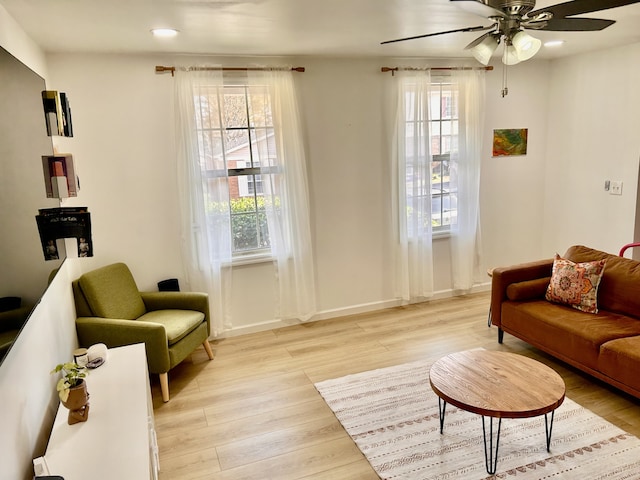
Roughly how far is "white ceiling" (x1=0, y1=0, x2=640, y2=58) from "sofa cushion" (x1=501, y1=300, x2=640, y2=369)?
2.00 metres

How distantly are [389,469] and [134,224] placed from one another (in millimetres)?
2707

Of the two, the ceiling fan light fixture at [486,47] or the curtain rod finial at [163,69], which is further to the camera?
the curtain rod finial at [163,69]

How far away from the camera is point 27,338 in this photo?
6.43 feet

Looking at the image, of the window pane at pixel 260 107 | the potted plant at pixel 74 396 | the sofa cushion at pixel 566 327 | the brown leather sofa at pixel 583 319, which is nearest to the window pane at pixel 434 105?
the window pane at pixel 260 107

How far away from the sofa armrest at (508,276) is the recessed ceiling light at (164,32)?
2.96 m

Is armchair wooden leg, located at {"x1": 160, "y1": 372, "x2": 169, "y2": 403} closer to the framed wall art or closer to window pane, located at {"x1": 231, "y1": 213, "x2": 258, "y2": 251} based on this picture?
window pane, located at {"x1": 231, "y1": 213, "x2": 258, "y2": 251}

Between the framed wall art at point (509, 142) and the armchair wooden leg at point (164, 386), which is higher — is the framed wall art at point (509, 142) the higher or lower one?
the higher one

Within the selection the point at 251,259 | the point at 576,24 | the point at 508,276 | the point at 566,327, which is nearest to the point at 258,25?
the point at 576,24

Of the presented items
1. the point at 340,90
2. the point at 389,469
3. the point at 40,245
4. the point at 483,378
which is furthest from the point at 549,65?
the point at 40,245

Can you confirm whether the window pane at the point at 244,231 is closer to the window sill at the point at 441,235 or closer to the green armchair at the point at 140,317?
the green armchair at the point at 140,317

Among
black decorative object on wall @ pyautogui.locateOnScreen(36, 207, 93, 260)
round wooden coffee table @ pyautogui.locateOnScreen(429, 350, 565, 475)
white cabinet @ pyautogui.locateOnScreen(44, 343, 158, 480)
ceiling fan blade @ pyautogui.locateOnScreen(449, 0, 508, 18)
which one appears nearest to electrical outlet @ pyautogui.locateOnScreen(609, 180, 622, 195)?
round wooden coffee table @ pyautogui.locateOnScreen(429, 350, 565, 475)

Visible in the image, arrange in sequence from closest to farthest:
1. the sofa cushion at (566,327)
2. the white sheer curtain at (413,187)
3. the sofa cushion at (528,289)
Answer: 1. the sofa cushion at (566,327)
2. the sofa cushion at (528,289)
3. the white sheer curtain at (413,187)

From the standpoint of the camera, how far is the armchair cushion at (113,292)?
329 cm

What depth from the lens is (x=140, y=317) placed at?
360 cm
